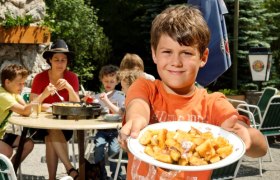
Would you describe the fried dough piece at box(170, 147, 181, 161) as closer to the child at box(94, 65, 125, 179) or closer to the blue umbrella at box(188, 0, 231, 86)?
the child at box(94, 65, 125, 179)

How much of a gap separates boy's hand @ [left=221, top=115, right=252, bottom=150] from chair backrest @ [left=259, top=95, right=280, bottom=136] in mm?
4006

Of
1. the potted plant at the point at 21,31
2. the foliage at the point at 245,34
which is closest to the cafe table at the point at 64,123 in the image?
the potted plant at the point at 21,31

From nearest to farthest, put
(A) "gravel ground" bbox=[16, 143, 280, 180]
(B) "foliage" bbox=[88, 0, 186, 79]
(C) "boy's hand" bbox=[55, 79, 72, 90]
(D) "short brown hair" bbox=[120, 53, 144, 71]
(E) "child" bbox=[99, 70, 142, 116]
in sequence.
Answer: (E) "child" bbox=[99, 70, 142, 116], (C) "boy's hand" bbox=[55, 79, 72, 90], (D) "short brown hair" bbox=[120, 53, 144, 71], (A) "gravel ground" bbox=[16, 143, 280, 180], (B) "foliage" bbox=[88, 0, 186, 79]

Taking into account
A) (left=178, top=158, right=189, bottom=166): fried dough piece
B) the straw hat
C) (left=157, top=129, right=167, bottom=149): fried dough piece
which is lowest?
the straw hat

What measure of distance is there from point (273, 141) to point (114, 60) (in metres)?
7.72

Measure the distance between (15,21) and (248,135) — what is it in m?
7.63

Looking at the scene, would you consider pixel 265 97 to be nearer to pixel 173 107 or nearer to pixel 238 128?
pixel 173 107

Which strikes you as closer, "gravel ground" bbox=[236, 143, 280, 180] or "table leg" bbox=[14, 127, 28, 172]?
"table leg" bbox=[14, 127, 28, 172]

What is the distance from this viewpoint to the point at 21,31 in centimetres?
→ 877

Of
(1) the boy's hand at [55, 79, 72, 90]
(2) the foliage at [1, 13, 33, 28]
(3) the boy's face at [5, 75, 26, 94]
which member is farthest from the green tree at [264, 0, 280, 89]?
(3) the boy's face at [5, 75, 26, 94]

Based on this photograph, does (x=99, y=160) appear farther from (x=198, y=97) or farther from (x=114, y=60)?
(x=114, y=60)

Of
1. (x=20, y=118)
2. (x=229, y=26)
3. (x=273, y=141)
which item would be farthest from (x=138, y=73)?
(x=229, y=26)

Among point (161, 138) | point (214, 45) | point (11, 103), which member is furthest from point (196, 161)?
point (214, 45)

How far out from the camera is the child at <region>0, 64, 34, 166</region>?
435cm
